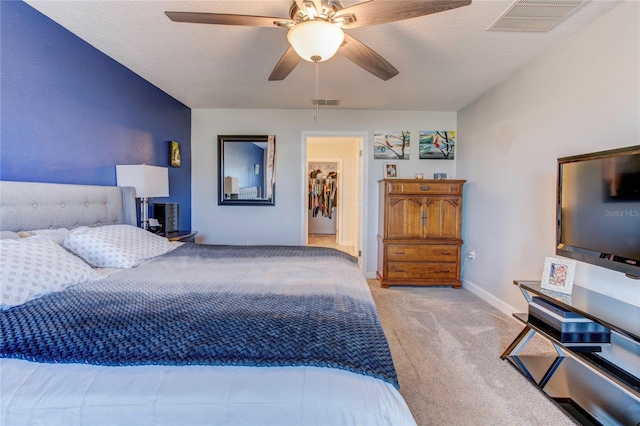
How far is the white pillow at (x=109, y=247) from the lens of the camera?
1.77 meters

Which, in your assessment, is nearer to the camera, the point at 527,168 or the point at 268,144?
the point at 527,168

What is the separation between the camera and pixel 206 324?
0.97m

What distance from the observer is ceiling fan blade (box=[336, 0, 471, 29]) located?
135cm

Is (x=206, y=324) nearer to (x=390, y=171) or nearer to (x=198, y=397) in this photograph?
(x=198, y=397)

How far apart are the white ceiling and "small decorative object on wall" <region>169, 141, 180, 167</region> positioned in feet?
1.92

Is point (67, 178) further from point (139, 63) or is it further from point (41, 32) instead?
point (139, 63)

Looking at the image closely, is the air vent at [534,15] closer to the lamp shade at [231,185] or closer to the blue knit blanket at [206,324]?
the blue knit blanket at [206,324]

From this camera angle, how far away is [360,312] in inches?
43.7

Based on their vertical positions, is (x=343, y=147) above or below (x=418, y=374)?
above

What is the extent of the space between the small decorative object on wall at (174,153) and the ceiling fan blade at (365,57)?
2.56m

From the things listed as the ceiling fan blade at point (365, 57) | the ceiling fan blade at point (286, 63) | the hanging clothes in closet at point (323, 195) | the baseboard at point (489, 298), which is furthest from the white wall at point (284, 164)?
the hanging clothes in closet at point (323, 195)

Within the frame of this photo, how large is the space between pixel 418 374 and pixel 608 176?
1593mm

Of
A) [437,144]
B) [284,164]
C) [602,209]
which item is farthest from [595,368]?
[284,164]

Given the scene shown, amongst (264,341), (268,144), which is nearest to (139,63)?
(268,144)
